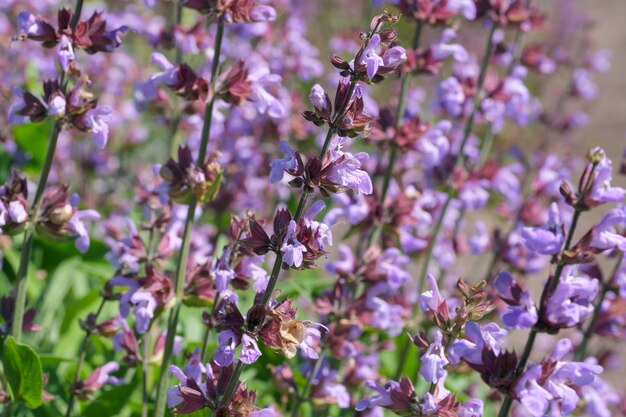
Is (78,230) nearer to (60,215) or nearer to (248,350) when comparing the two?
(60,215)

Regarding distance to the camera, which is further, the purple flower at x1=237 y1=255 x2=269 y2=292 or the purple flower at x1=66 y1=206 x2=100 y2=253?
the purple flower at x1=66 y1=206 x2=100 y2=253

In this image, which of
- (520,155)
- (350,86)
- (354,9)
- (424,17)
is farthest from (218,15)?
(354,9)

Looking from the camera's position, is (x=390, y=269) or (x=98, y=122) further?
(x=390, y=269)

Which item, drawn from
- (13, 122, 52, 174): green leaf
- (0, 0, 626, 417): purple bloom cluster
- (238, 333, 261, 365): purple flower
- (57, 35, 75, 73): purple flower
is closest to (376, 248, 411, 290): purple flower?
(0, 0, 626, 417): purple bloom cluster

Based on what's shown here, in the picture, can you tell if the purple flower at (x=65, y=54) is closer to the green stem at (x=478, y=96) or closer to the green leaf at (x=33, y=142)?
the green stem at (x=478, y=96)

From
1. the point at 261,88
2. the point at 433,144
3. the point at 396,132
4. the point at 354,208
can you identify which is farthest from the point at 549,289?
the point at 433,144

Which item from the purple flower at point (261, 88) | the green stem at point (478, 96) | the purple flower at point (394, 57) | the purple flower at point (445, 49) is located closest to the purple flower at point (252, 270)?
the purple flower at point (261, 88)

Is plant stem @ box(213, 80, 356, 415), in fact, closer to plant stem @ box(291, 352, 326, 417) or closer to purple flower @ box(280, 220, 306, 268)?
purple flower @ box(280, 220, 306, 268)
